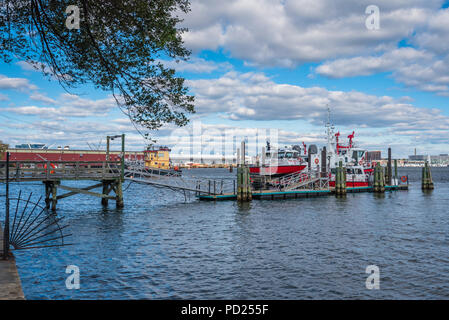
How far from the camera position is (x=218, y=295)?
1131 centimetres

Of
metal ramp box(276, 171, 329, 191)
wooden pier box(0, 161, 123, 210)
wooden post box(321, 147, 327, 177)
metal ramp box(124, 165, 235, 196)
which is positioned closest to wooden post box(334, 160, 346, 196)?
metal ramp box(276, 171, 329, 191)

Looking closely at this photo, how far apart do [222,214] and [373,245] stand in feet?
43.5

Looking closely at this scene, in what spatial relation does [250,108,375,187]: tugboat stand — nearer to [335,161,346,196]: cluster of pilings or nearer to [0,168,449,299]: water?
[335,161,346,196]: cluster of pilings

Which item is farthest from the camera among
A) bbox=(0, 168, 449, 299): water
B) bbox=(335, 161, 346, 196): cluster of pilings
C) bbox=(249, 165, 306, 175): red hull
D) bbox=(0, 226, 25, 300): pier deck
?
bbox=(249, 165, 306, 175): red hull

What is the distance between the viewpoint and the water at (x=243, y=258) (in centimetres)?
1174

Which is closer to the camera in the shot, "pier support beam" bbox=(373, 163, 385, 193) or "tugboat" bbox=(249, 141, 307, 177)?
"tugboat" bbox=(249, 141, 307, 177)

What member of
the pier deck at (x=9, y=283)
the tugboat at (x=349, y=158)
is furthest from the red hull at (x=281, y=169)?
the pier deck at (x=9, y=283)

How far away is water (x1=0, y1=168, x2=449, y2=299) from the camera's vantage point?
11739 mm

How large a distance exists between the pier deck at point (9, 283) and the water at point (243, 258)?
207 cm

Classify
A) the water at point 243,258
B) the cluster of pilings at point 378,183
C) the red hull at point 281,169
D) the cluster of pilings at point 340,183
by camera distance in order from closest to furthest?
the water at point 243,258
the cluster of pilings at point 340,183
the red hull at point 281,169
the cluster of pilings at point 378,183

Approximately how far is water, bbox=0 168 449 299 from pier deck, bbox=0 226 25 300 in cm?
207

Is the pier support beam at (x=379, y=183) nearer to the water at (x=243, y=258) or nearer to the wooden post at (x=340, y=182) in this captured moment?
the wooden post at (x=340, y=182)

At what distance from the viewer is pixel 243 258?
617 inches
